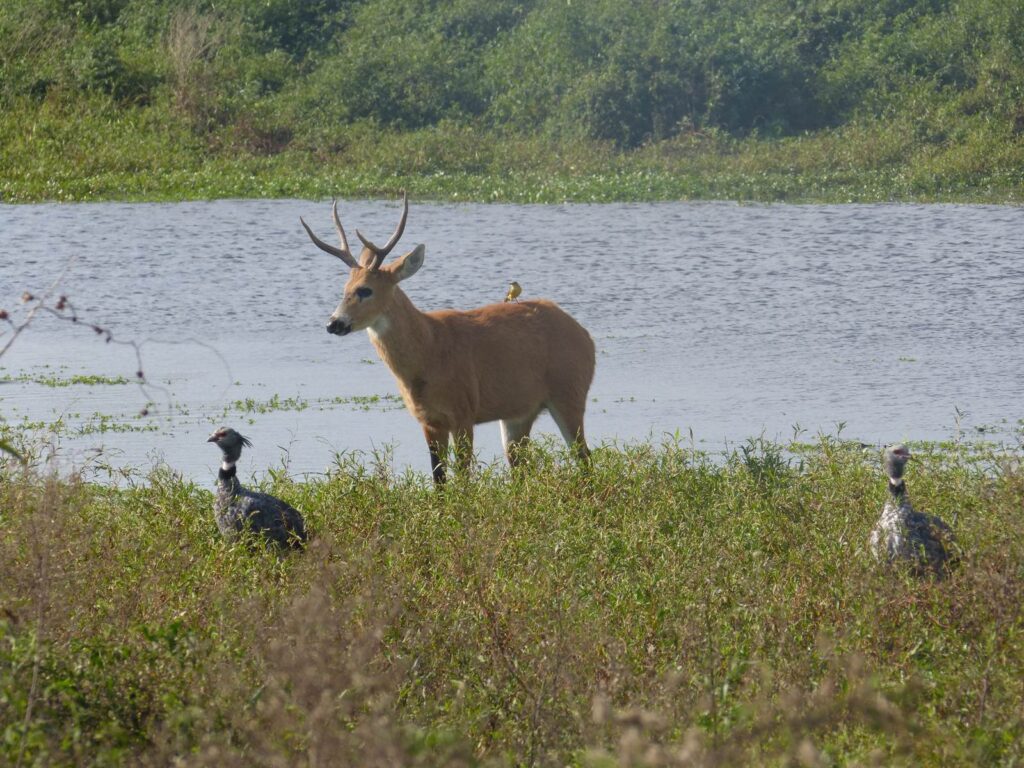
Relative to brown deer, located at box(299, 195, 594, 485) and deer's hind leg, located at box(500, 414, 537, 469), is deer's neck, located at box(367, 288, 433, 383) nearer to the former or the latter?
brown deer, located at box(299, 195, 594, 485)

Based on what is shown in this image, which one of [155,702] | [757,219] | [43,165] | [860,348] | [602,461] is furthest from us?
[43,165]

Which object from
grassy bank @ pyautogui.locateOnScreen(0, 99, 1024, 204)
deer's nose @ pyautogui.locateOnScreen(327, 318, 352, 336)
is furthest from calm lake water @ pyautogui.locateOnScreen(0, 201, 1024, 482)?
grassy bank @ pyautogui.locateOnScreen(0, 99, 1024, 204)

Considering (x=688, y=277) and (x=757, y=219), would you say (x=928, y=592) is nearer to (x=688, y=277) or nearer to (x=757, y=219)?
(x=688, y=277)

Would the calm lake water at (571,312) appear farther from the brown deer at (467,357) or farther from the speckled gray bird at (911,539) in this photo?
the speckled gray bird at (911,539)

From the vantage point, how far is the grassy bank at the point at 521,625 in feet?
13.7

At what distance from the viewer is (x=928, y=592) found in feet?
19.7

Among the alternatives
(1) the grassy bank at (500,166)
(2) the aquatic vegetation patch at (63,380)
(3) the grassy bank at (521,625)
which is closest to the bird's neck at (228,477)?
(3) the grassy bank at (521,625)

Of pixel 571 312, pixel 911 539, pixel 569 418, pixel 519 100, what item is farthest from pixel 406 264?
pixel 519 100

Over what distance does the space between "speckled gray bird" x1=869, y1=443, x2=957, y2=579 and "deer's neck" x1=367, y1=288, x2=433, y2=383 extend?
3.16 metres

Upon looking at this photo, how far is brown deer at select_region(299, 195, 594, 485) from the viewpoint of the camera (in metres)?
8.95

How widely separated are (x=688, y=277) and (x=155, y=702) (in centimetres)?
1200


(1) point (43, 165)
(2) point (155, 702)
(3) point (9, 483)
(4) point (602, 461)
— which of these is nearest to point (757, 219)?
(1) point (43, 165)

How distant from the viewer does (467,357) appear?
9.09 m

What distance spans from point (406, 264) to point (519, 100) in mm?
17357
